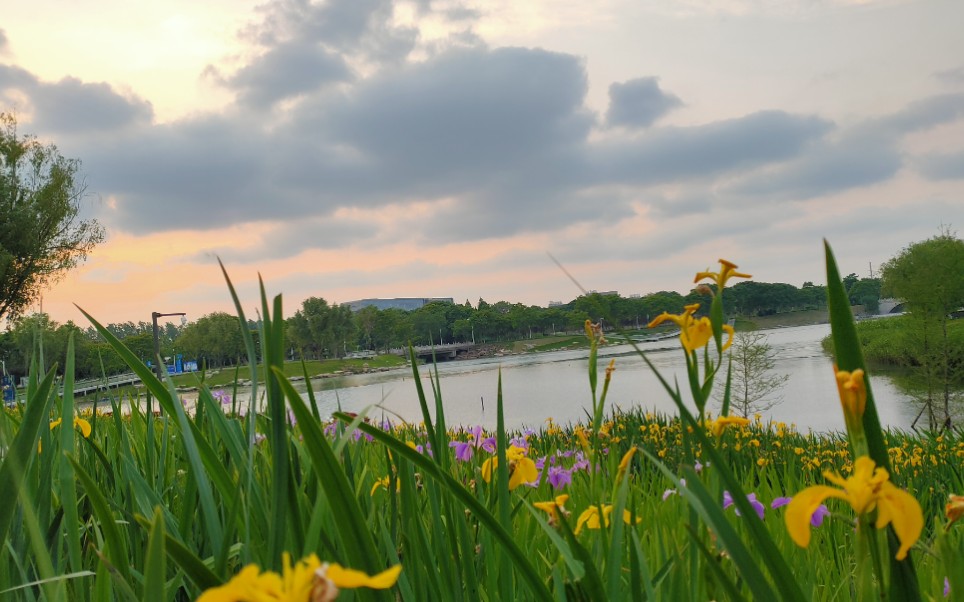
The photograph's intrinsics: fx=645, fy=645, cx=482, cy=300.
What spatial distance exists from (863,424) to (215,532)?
0.65 m

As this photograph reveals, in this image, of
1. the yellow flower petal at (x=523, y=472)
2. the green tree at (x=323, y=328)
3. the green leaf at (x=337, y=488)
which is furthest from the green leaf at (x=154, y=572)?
the green tree at (x=323, y=328)

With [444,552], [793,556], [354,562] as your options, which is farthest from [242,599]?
[793,556]

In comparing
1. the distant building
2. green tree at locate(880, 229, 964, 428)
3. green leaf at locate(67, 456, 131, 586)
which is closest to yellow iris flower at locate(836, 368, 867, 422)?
green leaf at locate(67, 456, 131, 586)

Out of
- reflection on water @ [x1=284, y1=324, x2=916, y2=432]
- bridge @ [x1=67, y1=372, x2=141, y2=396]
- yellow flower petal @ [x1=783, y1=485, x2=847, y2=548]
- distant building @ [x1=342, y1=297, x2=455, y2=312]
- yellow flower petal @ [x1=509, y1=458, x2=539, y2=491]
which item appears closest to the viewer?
yellow flower petal @ [x1=783, y1=485, x2=847, y2=548]

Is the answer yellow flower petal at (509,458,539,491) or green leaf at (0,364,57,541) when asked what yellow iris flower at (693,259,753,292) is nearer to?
yellow flower petal at (509,458,539,491)

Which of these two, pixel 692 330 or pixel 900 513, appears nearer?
pixel 900 513

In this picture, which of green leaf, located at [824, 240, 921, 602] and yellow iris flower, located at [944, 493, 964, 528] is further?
yellow iris flower, located at [944, 493, 964, 528]

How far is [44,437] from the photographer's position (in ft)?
3.55

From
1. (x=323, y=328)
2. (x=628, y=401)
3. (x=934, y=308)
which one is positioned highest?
(x=323, y=328)

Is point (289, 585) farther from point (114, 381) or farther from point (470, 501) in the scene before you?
point (114, 381)

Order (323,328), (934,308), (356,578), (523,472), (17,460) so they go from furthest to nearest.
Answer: (323,328) < (934,308) < (523,472) < (17,460) < (356,578)

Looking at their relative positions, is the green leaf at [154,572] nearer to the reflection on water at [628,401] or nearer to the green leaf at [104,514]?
the green leaf at [104,514]

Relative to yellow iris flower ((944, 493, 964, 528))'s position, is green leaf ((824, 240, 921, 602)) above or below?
above

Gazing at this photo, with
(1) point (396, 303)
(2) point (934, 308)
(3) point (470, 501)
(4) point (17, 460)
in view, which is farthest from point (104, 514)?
(1) point (396, 303)
